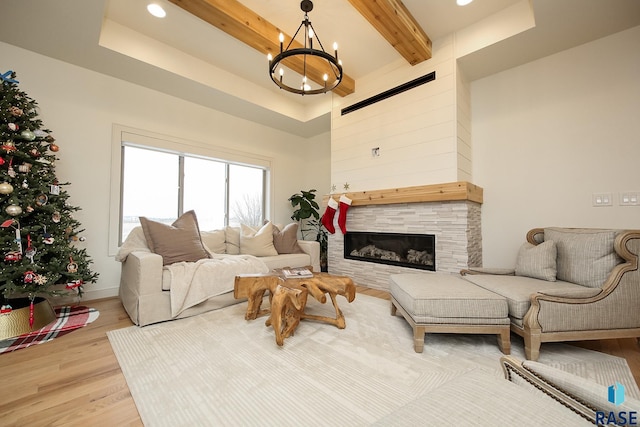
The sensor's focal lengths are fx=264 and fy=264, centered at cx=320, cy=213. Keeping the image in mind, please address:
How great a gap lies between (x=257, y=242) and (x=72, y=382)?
2.26 m

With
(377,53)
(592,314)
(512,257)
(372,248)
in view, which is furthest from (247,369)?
(377,53)

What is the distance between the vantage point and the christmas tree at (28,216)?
80.1 inches

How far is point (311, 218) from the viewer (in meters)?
5.23

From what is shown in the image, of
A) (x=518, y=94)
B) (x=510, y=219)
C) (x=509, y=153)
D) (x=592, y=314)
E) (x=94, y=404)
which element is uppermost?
(x=518, y=94)

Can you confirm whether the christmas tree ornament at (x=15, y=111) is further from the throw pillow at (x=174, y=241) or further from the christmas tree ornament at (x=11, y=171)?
the throw pillow at (x=174, y=241)

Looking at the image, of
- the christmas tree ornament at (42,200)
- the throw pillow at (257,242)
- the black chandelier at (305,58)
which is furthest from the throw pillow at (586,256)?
the christmas tree ornament at (42,200)

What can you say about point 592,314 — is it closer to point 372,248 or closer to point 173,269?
point 372,248

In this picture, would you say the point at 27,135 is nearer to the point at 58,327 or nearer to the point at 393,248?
the point at 58,327

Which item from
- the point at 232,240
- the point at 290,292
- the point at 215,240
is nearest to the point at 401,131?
the point at 290,292

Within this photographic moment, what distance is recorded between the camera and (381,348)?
178 cm

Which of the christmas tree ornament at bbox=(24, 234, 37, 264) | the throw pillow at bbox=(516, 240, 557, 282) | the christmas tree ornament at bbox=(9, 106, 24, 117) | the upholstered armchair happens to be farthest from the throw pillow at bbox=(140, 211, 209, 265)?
the throw pillow at bbox=(516, 240, 557, 282)

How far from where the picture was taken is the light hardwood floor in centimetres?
118

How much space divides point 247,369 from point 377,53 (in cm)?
357

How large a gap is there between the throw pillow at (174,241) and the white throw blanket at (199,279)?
0.42 ft
